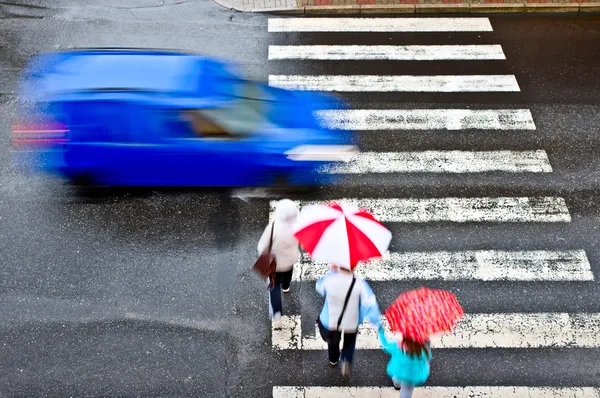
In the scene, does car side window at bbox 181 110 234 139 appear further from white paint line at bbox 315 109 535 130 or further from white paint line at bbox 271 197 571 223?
white paint line at bbox 315 109 535 130

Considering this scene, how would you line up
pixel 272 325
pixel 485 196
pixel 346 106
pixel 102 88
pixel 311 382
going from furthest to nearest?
pixel 346 106, pixel 485 196, pixel 102 88, pixel 272 325, pixel 311 382

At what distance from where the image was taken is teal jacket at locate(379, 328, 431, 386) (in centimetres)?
637

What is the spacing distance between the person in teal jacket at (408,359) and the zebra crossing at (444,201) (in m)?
1.03

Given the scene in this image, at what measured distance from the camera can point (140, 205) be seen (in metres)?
9.55

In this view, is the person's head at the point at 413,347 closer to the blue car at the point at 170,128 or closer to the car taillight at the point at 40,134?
the blue car at the point at 170,128

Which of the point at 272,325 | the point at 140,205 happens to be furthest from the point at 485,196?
the point at 140,205

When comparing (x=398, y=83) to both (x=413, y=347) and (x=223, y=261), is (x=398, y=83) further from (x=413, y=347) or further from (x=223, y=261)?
(x=413, y=347)

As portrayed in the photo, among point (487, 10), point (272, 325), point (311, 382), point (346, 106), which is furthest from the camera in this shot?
point (487, 10)

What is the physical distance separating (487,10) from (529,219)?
565 cm

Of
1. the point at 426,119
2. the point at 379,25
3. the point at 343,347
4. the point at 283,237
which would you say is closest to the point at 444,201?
the point at 426,119

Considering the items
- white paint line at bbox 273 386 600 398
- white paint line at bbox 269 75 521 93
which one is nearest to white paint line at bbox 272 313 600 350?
white paint line at bbox 273 386 600 398

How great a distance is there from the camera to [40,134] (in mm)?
9578

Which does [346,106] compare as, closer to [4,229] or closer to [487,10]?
[487,10]

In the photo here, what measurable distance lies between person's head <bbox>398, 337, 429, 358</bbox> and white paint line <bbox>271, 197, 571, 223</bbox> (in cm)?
331
